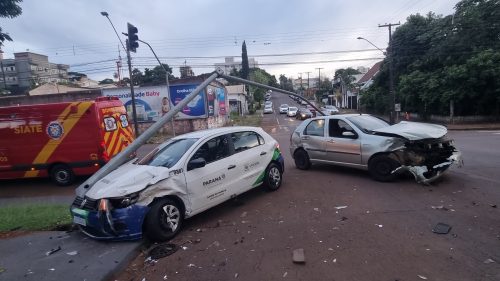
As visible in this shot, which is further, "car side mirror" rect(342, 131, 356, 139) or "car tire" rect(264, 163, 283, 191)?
"car side mirror" rect(342, 131, 356, 139)

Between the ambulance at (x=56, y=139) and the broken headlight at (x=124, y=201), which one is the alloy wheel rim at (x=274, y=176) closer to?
the broken headlight at (x=124, y=201)

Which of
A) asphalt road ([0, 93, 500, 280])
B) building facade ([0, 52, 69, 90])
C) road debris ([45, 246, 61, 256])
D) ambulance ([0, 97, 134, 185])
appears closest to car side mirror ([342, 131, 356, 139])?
asphalt road ([0, 93, 500, 280])

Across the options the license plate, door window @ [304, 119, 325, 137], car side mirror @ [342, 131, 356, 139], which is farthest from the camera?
door window @ [304, 119, 325, 137]

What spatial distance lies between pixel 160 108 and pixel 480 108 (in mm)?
25432

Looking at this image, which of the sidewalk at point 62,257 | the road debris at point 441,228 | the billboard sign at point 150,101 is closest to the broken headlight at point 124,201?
the sidewalk at point 62,257

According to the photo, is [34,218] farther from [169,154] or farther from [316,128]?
[316,128]

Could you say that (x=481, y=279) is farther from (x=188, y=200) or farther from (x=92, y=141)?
(x=92, y=141)

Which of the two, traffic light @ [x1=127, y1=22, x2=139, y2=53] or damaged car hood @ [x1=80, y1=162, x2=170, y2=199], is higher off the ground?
traffic light @ [x1=127, y1=22, x2=139, y2=53]

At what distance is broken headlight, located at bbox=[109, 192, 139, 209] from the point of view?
5285 mm

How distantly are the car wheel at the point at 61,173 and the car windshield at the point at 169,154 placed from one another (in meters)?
5.48

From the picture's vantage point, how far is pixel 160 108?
3019cm

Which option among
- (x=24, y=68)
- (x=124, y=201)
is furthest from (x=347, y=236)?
(x=24, y=68)

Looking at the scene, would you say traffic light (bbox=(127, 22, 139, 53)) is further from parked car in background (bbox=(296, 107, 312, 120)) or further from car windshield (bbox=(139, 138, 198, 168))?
parked car in background (bbox=(296, 107, 312, 120))

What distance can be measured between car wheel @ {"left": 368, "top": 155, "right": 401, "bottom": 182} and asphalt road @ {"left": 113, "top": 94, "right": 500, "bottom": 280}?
0.23 meters
